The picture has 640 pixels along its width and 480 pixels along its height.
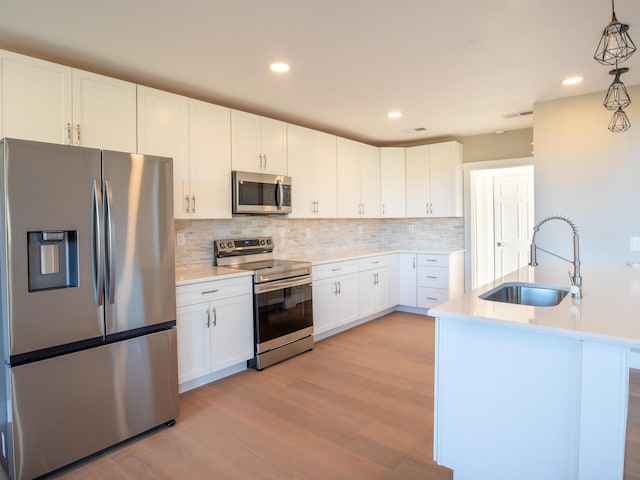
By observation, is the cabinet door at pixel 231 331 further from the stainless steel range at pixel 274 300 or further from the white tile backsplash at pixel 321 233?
the white tile backsplash at pixel 321 233

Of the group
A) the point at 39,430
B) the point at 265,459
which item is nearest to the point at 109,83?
the point at 39,430

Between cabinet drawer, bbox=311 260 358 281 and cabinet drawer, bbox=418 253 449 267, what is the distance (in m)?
1.11

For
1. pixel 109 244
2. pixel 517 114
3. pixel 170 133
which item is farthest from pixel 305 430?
pixel 517 114

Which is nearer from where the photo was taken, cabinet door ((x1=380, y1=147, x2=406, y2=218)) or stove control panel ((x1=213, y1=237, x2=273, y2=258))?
stove control panel ((x1=213, y1=237, x2=273, y2=258))

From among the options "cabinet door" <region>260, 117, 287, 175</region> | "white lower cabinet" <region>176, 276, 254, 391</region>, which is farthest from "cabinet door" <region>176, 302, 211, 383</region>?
"cabinet door" <region>260, 117, 287, 175</region>

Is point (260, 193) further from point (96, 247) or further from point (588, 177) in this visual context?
point (588, 177)

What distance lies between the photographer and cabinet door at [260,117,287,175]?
376cm

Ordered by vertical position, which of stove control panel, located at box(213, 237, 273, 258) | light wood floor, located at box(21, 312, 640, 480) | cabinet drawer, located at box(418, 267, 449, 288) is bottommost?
light wood floor, located at box(21, 312, 640, 480)

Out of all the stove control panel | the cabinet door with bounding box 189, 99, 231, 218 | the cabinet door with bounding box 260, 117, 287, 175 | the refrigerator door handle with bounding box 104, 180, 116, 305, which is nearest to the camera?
the refrigerator door handle with bounding box 104, 180, 116, 305

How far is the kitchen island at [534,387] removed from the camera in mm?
1411

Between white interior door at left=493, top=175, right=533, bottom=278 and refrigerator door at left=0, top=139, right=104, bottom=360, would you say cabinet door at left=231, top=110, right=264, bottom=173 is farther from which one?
white interior door at left=493, top=175, right=533, bottom=278

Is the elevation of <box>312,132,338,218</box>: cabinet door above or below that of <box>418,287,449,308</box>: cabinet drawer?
above

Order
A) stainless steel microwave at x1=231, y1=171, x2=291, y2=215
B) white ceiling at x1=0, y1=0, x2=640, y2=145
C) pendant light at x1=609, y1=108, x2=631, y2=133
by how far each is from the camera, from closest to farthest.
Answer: white ceiling at x1=0, y1=0, x2=640, y2=145, pendant light at x1=609, y1=108, x2=631, y2=133, stainless steel microwave at x1=231, y1=171, x2=291, y2=215

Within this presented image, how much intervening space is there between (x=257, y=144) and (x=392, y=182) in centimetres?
244
